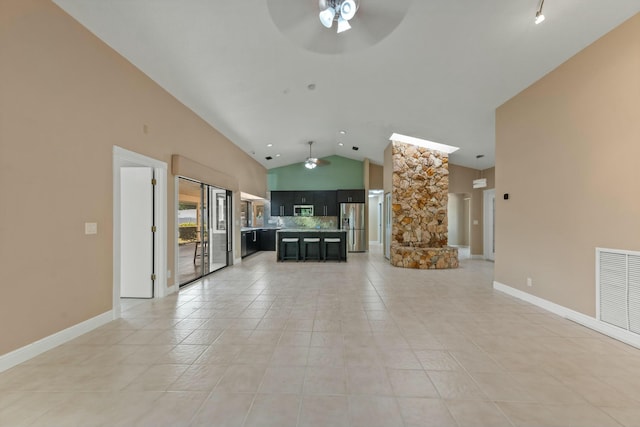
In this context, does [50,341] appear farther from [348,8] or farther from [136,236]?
[348,8]

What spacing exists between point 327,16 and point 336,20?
0.18 meters

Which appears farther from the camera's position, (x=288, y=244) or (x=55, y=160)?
(x=288, y=244)

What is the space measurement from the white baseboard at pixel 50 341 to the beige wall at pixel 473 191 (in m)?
8.76

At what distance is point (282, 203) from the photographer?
1036cm

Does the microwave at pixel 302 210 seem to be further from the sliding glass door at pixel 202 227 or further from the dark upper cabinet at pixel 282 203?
the sliding glass door at pixel 202 227

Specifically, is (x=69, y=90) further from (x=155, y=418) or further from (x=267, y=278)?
(x=267, y=278)

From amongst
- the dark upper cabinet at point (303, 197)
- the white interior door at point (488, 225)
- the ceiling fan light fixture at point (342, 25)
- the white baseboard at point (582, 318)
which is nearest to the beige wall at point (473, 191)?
the white interior door at point (488, 225)

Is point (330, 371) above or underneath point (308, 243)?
underneath

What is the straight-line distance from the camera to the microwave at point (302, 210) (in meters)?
10.2

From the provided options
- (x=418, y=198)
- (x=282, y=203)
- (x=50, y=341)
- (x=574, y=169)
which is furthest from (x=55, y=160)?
(x=282, y=203)

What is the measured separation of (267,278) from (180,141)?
3007 mm

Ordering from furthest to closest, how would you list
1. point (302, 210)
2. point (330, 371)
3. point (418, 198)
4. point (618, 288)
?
point (302, 210) < point (418, 198) < point (618, 288) < point (330, 371)

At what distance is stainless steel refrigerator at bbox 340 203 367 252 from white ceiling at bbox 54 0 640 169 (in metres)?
4.17

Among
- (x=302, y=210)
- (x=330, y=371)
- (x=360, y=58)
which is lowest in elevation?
(x=330, y=371)
